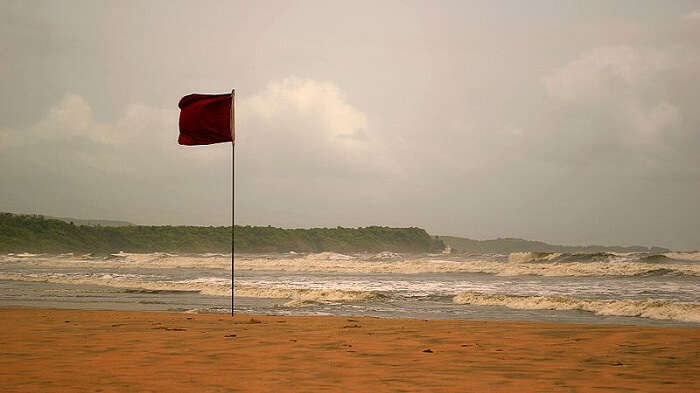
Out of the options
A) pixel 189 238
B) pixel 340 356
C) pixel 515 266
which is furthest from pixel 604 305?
pixel 189 238

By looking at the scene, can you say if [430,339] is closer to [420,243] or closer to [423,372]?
[423,372]

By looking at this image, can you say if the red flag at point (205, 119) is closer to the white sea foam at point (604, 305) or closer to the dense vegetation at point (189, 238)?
the white sea foam at point (604, 305)

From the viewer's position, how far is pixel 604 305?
15688 mm

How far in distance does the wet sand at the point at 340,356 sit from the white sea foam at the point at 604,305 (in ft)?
13.1

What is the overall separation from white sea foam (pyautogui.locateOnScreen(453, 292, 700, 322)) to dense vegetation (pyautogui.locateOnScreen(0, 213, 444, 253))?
6841 centimetres

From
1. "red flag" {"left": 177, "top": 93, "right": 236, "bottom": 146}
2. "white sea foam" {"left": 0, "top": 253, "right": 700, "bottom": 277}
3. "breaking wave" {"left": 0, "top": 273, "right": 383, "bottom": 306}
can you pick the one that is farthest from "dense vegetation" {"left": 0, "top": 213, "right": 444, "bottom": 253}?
"red flag" {"left": 177, "top": 93, "right": 236, "bottom": 146}

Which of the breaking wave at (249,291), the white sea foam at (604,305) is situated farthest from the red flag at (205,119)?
the white sea foam at (604,305)

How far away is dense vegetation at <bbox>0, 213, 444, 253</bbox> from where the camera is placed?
8106cm

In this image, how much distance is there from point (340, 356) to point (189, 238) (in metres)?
89.5

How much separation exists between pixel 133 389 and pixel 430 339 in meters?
4.81

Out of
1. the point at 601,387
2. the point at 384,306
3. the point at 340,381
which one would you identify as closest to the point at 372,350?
the point at 340,381

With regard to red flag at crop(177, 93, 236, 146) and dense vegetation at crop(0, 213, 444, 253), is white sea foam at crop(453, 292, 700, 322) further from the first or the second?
dense vegetation at crop(0, 213, 444, 253)

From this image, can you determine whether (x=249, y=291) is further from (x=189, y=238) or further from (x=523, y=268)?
(x=189, y=238)

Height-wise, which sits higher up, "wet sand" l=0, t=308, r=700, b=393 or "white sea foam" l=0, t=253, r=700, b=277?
"wet sand" l=0, t=308, r=700, b=393
